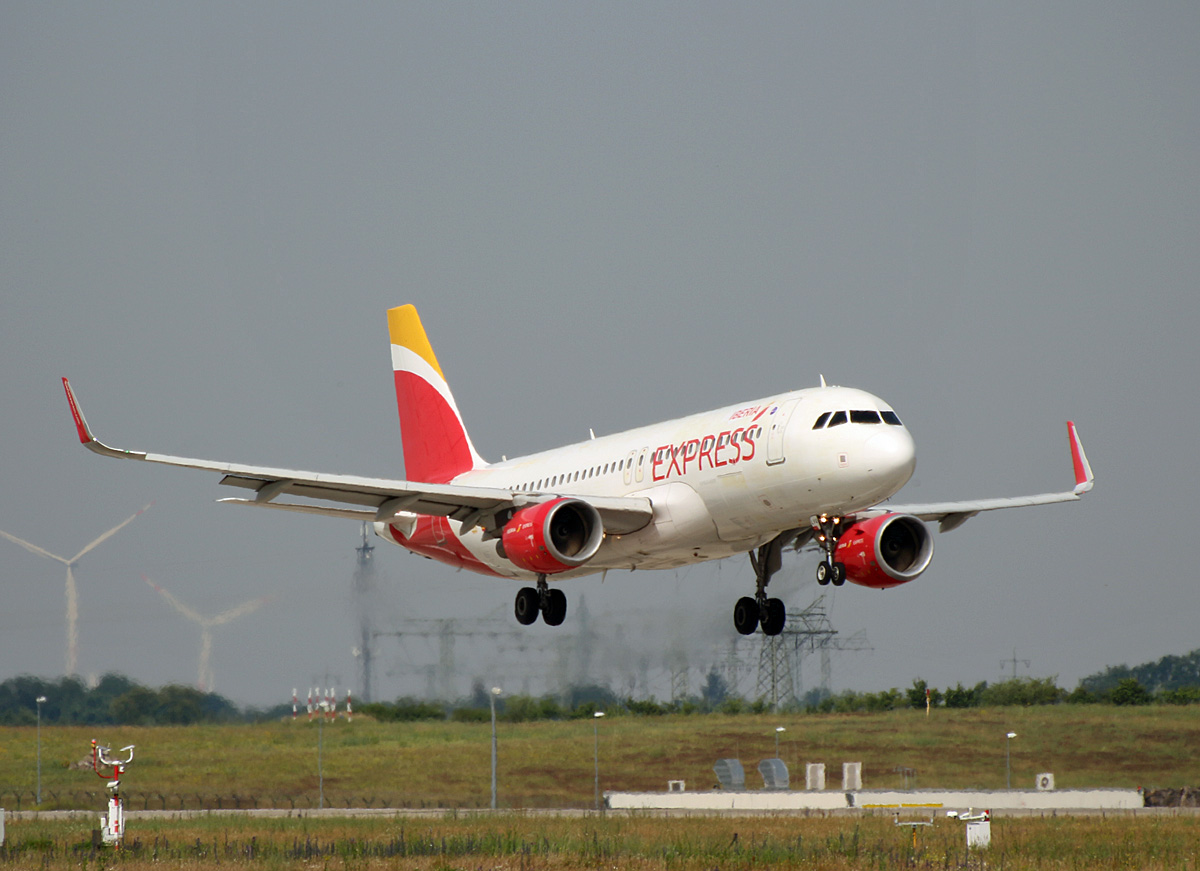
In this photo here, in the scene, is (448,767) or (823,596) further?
(823,596)

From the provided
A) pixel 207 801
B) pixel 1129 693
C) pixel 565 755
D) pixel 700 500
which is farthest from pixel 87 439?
pixel 1129 693

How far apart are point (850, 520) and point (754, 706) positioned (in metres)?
50.9

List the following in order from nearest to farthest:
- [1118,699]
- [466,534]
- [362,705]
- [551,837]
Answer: [466,534] → [551,837] → [362,705] → [1118,699]

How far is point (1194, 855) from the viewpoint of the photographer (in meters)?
36.2

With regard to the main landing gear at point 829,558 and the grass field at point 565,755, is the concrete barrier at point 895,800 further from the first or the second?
the main landing gear at point 829,558

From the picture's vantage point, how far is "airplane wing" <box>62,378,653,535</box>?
104 feet

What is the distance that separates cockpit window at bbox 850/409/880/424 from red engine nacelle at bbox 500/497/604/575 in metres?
6.60

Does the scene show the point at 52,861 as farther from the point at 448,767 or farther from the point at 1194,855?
the point at 448,767

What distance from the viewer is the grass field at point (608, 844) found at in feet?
112

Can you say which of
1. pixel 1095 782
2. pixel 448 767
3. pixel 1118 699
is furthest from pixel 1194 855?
pixel 1118 699

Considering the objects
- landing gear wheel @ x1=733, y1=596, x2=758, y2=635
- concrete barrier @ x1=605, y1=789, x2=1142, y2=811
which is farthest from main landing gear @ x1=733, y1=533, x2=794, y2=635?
concrete barrier @ x1=605, y1=789, x2=1142, y2=811

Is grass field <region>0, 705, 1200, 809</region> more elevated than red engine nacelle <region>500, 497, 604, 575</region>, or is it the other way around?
red engine nacelle <region>500, 497, 604, 575</region>

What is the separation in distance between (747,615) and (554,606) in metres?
5.00

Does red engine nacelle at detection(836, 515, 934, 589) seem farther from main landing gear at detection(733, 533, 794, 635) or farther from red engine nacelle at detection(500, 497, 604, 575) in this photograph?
red engine nacelle at detection(500, 497, 604, 575)
